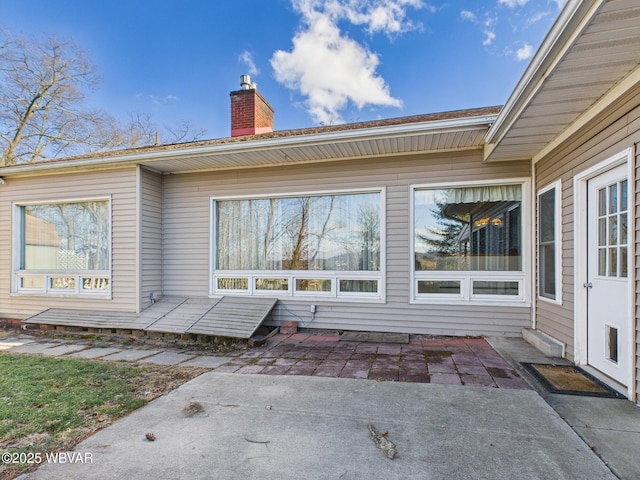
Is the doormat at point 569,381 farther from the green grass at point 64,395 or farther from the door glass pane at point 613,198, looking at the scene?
the green grass at point 64,395

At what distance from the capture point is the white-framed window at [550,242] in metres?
4.07

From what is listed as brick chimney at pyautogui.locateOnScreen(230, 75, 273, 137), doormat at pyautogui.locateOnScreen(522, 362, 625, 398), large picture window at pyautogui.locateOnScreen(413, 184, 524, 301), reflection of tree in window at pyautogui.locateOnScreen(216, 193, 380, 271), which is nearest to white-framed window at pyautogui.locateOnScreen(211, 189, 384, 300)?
reflection of tree in window at pyautogui.locateOnScreen(216, 193, 380, 271)

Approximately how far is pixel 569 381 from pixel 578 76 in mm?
2769

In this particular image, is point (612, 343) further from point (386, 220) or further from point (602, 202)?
point (386, 220)

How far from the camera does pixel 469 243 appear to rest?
5.05m

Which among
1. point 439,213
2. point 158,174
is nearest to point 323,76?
point 158,174

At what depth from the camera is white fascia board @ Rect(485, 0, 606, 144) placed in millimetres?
1997

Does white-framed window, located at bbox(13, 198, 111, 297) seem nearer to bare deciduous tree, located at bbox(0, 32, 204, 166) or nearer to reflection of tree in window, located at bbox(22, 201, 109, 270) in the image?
reflection of tree in window, located at bbox(22, 201, 109, 270)

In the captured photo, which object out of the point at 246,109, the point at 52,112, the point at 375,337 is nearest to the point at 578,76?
the point at 375,337

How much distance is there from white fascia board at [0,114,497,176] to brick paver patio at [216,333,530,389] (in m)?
2.91

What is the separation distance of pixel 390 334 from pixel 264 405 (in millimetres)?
2794

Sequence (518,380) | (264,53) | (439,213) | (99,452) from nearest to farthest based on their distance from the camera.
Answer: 1. (99,452)
2. (518,380)
3. (439,213)
4. (264,53)

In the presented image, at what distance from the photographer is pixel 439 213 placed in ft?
17.0

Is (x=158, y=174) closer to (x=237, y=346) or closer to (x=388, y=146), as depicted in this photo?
(x=237, y=346)
